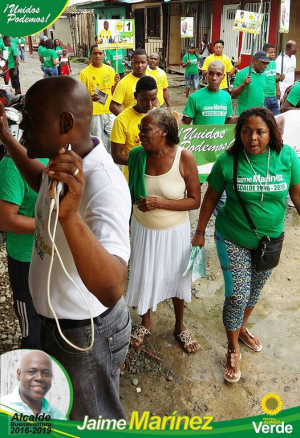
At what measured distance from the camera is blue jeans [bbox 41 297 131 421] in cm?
162

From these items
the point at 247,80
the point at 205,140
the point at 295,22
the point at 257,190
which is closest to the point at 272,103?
the point at 247,80

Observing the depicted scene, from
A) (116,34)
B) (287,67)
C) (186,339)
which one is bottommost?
(186,339)

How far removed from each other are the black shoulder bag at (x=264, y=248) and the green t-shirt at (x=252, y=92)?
395 centimetres

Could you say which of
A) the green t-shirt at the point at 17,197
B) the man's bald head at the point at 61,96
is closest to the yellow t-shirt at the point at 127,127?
the green t-shirt at the point at 17,197

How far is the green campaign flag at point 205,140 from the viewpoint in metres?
4.19

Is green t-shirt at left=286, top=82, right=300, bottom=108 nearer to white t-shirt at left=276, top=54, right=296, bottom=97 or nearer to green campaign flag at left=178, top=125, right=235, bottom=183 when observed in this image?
green campaign flag at left=178, top=125, right=235, bottom=183

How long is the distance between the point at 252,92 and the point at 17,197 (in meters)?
5.01

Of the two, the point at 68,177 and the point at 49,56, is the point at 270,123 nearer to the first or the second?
the point at 68,177

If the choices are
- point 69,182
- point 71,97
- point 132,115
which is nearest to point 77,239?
point 69,182

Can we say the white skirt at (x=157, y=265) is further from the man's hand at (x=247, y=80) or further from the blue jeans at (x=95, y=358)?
the man's hand at (x=247, y=80)

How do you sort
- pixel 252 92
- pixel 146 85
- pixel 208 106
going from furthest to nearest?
1. pixel 252 92
2. pixel 208 106
3. pixel 146 85

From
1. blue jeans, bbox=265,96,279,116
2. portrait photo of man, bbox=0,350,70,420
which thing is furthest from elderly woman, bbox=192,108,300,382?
blue jeans, bbox=265,96,279,116

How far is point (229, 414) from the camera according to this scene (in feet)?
8.54

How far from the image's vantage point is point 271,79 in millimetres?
6734
